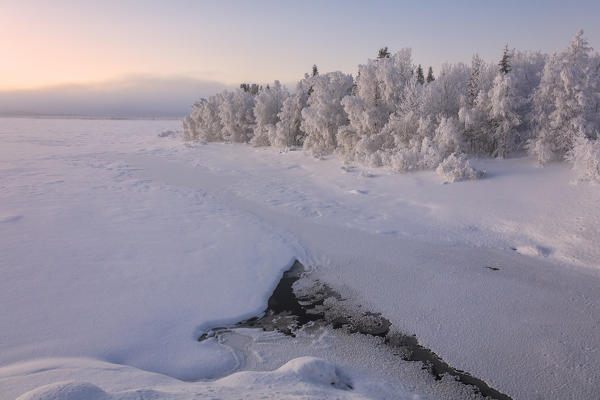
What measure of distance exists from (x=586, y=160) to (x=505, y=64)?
5615 mm

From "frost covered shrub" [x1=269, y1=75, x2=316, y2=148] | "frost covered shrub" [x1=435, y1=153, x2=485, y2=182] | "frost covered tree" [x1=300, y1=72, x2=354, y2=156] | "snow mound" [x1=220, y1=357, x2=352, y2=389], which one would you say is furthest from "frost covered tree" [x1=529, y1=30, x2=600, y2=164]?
"frost covered shrub" [x1=269, y1=75, x2=316, y2=148]

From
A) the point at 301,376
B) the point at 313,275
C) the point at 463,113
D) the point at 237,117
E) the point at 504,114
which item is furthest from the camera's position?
the point at 237,117

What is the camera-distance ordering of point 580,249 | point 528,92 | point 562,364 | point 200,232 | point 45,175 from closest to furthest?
point 562,364 < point 580,249 < point 200,232 < point 528,92 < point 45,175

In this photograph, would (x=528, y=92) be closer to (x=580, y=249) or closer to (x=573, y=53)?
(x=573, y=53)

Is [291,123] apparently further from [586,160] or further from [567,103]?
[586,160]

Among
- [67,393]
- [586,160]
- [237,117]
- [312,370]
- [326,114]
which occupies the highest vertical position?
[237,117]

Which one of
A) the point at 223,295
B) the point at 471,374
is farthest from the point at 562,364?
the point at 223,295

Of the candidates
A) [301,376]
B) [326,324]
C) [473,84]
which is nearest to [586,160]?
[473,84]

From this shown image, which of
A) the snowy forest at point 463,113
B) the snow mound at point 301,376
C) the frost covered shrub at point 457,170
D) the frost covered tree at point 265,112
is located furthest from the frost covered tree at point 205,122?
the snow mound at point 301,376

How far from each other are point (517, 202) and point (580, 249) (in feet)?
7.03

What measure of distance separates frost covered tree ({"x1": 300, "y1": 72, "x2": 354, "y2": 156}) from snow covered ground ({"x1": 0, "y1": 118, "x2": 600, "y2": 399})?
18.3ft

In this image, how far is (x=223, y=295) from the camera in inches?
195

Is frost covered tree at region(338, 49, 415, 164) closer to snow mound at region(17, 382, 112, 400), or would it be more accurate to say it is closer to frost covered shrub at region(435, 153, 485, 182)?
frost covered shrub at region(435, 153, 485, 182)

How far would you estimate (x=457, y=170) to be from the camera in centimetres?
984
